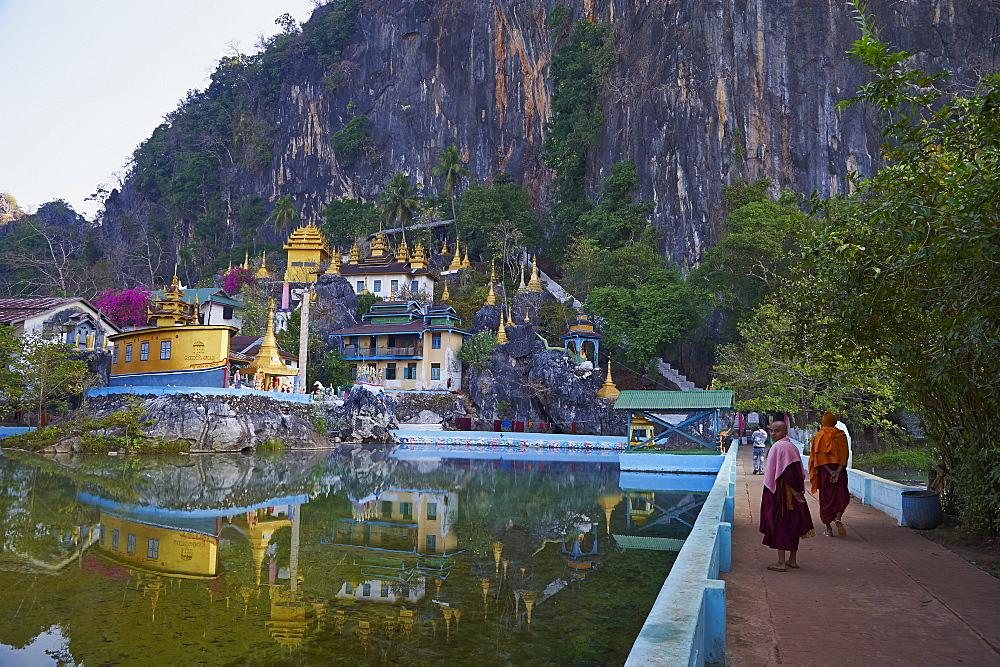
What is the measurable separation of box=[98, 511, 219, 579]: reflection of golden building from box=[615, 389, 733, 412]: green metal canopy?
15937mm

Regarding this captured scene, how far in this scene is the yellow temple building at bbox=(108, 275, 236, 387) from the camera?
107 ft

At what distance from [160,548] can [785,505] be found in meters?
9.25

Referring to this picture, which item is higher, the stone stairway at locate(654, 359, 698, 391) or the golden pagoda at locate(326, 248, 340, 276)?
the golden pagoda at locate(326, 248, 340, 276)

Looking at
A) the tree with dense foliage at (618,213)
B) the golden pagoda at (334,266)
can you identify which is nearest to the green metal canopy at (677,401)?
the tree with dense foliage at (618,213)

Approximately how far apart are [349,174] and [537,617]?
69330mm

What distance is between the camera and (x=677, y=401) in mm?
24375

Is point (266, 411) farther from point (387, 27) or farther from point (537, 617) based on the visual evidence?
point (387, 27)

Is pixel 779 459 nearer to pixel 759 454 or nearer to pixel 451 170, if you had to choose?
pixel 759 454

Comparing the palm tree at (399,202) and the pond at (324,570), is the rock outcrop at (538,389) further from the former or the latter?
the palm tree at (399,202)

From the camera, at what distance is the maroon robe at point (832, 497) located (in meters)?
9.65

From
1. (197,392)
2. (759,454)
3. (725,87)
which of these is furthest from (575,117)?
(759,454)

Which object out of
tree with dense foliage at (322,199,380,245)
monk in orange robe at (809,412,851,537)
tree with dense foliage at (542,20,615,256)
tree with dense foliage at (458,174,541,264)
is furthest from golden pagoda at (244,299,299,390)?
monk in orange robe at (809,412,851,537)

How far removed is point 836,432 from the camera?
9680 mm

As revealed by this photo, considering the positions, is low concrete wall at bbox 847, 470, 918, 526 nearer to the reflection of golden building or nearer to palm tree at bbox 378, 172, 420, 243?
the reflection of golden building
